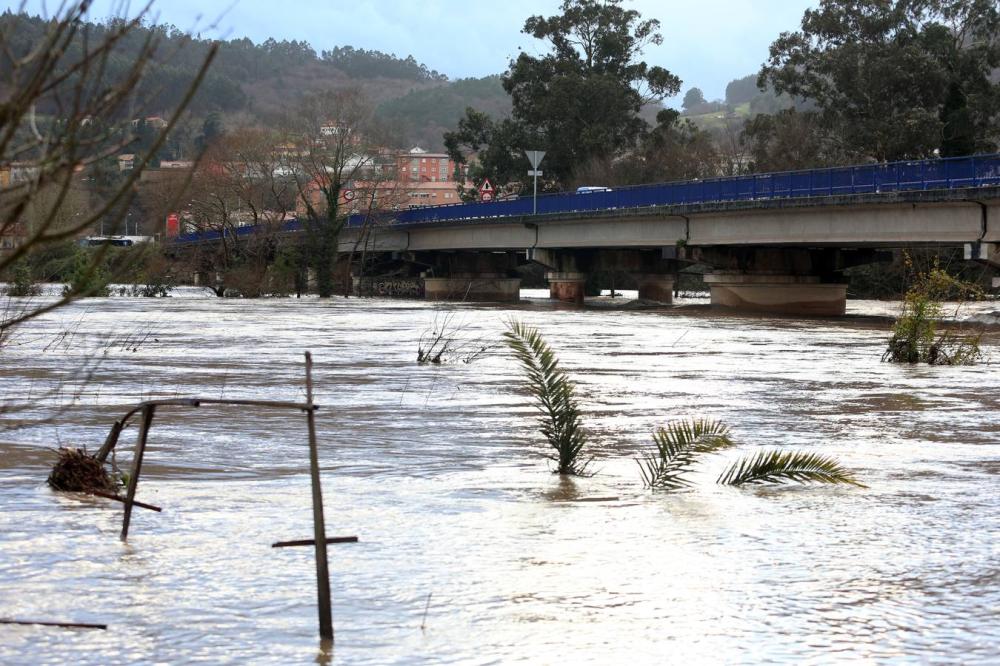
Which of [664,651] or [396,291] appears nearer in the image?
[664,651]

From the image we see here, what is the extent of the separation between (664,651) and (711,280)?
171 feet

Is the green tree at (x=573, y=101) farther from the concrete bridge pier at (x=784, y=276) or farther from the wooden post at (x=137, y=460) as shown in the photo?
the wooden post at (x=137, y=460)

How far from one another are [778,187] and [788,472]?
4027cm

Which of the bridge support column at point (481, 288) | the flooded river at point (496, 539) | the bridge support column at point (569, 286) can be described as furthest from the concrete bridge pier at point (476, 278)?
the flooded river at point (496, 539)

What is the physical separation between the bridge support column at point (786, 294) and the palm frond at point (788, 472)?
150 feet

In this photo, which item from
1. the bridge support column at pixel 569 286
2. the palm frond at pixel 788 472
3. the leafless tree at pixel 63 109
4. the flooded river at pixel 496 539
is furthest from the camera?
the bridge support column at pixel 569 286

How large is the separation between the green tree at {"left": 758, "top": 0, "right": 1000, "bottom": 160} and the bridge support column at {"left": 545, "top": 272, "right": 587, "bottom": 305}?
16837 millimetres

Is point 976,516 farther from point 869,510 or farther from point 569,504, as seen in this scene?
point 569,504

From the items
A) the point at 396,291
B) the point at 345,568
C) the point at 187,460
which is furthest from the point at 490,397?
the point at 396,291

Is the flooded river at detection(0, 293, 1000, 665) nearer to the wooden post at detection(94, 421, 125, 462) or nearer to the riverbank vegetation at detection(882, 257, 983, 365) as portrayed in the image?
the wooden post at detection(94, 421, 125, 462)

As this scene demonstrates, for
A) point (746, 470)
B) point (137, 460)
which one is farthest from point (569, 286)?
point (137, 460)

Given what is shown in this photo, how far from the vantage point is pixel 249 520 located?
8.94 metres

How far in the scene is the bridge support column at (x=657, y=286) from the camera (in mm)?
73438

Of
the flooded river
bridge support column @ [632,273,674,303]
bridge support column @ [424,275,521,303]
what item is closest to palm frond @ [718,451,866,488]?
the flooded river
